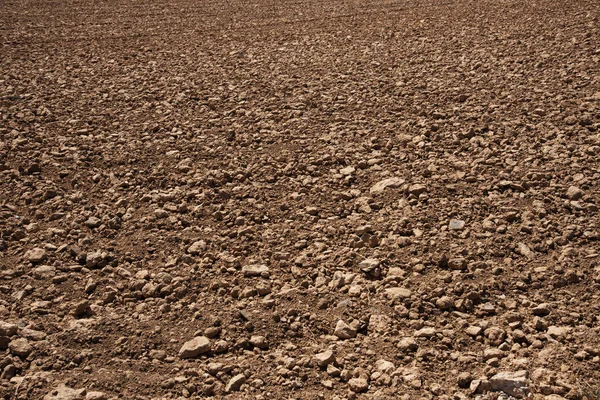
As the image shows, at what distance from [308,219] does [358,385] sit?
209 centimetres

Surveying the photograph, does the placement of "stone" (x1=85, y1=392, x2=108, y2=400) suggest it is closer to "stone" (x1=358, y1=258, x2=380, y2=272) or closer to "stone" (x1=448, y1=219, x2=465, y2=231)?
"stone" (x1=358, y1=258, x2=380, y2=272)

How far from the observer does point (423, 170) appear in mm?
6539

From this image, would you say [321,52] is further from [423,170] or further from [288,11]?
[423,170]

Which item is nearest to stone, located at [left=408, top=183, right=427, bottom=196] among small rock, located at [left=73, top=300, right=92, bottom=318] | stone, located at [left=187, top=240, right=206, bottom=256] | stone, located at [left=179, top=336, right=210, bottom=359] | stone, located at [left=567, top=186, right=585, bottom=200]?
stone, located at [left=567, top=186, right=585, bottom=200]

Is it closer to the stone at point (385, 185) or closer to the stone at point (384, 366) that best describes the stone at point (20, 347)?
the stone at point (384, 366)

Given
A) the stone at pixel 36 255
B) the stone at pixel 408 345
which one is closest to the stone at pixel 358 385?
the stone at pixel 408 345

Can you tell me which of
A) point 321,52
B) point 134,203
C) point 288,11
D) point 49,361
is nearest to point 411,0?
point 288,11

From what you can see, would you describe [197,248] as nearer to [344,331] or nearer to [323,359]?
[344,331]

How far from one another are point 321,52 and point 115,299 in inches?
242

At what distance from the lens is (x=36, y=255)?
5.45 m

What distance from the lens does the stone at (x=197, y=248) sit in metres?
5.49

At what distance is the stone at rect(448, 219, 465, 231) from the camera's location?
5578mm

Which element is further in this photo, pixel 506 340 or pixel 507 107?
pixel 507 107

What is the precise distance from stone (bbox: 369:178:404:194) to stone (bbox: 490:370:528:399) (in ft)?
8.26
